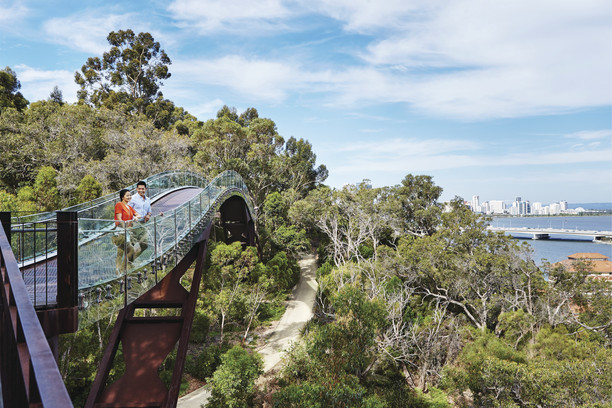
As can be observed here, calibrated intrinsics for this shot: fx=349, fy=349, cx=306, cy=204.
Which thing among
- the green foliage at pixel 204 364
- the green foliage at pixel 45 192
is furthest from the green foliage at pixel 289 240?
the green foliage at pixel 45 192

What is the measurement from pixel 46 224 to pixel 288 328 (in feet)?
53.5

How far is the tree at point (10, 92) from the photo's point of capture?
94.6ft

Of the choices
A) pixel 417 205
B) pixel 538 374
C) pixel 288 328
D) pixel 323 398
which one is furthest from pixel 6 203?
pixel 417 205

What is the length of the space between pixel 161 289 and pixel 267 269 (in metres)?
12.6

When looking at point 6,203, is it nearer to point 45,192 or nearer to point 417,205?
point 45,192

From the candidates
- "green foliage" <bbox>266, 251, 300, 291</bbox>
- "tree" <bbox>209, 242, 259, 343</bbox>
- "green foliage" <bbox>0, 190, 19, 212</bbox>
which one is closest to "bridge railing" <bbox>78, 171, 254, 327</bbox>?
"green foliage" <bbox>0, 190, 19, 212</bbox>

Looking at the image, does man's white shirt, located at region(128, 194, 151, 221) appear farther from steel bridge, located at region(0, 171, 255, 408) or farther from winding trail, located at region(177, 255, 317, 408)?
winding trail, located at region(177, 255, 317, 408)

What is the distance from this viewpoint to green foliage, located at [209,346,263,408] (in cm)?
1148

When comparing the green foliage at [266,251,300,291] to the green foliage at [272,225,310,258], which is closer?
the green foliage at [266,251,300,291]

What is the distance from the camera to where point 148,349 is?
24.6 ft

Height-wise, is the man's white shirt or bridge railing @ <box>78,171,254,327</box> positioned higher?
the man's white shirt

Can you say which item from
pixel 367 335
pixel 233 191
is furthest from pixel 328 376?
pixel 233 191

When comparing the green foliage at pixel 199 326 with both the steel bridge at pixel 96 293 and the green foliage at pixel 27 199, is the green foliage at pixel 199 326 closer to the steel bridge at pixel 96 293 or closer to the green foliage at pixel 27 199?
the steel bridge at pixel 96 293

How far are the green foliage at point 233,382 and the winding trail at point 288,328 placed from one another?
35.1 inches
